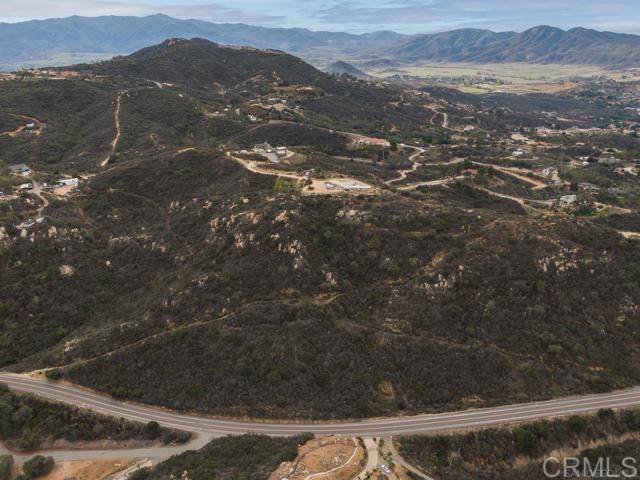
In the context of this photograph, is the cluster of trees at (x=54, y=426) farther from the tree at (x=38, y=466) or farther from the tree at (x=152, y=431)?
the tree at (x=38, y=466)

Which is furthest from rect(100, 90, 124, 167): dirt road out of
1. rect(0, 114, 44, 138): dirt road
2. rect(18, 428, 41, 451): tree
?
rect(18, 428, 41, 451): tree

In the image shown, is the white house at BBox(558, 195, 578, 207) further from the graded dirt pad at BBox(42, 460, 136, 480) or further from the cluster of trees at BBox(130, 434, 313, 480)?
the graded dirt pad at BBox(42, 460, 136, 480)

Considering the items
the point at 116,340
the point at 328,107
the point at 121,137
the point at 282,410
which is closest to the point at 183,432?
the point at 282,410

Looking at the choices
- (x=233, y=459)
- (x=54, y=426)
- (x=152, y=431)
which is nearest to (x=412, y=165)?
(x=152, y=431)

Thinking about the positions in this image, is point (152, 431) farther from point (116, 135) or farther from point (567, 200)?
point (116, 135)

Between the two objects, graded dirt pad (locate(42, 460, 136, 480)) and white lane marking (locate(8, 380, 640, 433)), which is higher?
white lane marking (locate(8, 380, 640, 433))

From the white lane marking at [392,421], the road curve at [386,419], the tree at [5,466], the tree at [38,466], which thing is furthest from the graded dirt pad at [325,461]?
the tree at [5,466]
